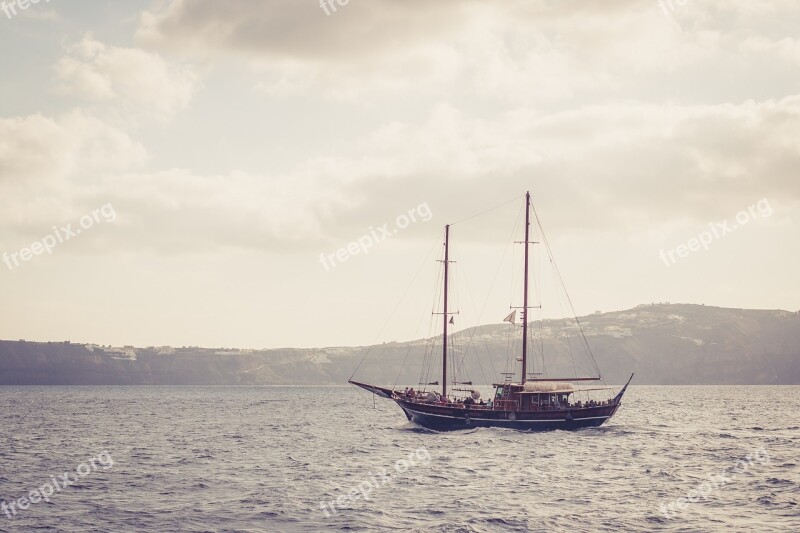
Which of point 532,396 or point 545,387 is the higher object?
point 545,387

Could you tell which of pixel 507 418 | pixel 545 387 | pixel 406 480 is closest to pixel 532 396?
pixel 545 387

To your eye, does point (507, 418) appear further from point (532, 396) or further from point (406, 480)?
point (406, 480)

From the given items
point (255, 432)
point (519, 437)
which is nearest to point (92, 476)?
point (255, 432)

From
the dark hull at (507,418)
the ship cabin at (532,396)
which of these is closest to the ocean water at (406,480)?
the dark hull at (507,418)

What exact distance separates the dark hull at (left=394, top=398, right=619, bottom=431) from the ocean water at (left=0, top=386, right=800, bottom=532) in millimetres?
1311

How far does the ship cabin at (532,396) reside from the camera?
6650cm

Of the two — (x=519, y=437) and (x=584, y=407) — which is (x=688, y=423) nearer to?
(x=584, y=407)

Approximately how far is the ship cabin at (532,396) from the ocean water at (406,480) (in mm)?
2793

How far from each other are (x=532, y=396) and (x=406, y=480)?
98.7 feet

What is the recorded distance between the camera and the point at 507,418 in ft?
217

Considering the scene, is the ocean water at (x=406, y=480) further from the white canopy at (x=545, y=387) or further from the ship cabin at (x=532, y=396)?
the white canopy at (x=545, y=387)

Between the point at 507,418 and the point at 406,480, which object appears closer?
the point at 406,480

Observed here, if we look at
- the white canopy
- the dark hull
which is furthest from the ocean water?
the white canopy

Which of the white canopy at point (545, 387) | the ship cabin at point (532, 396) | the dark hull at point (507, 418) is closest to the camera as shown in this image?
the dark hull at point (507, 418)
